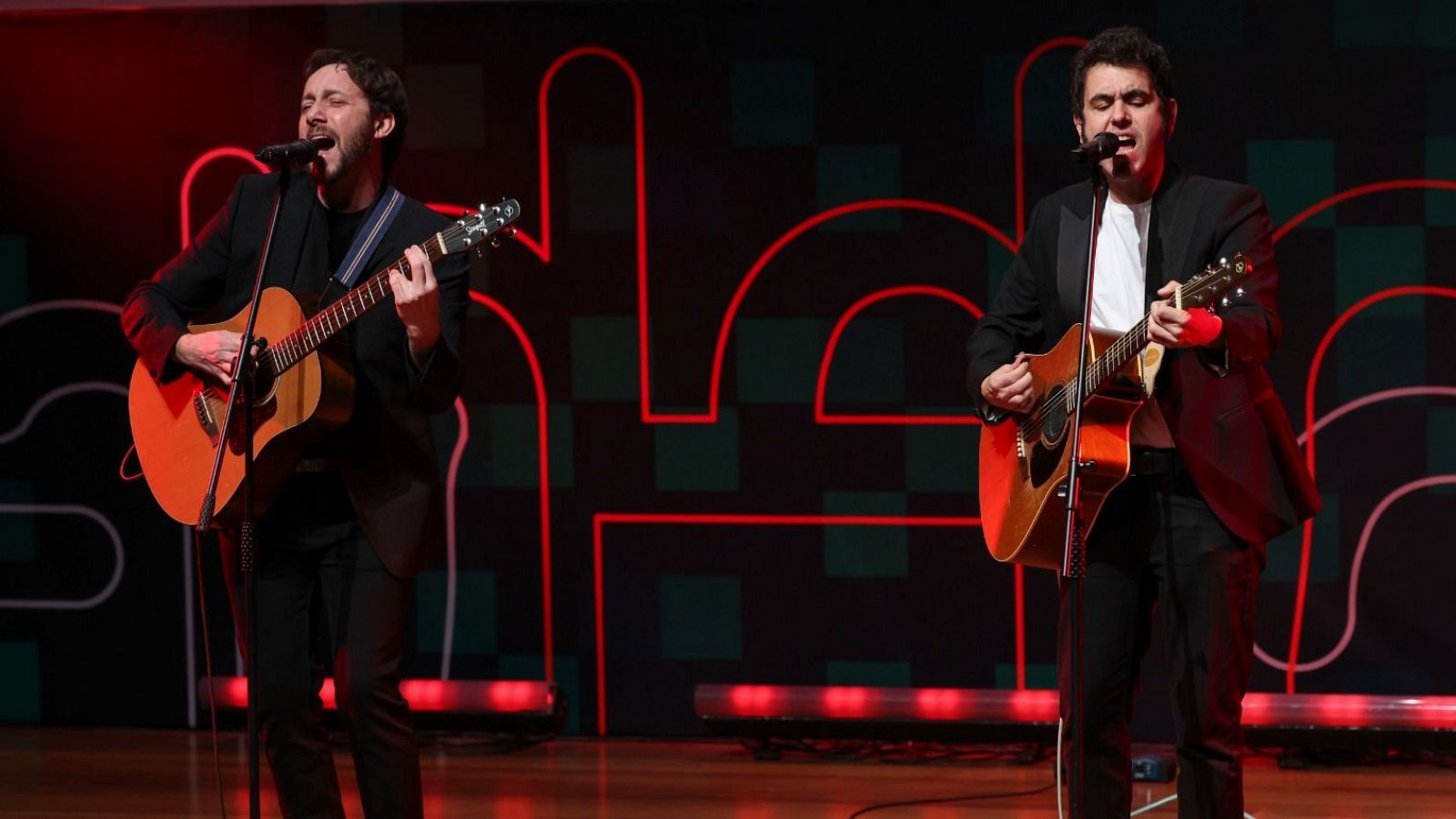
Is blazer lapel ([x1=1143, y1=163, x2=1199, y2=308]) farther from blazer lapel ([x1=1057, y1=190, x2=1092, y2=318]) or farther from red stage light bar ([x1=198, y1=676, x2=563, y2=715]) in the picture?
red stage light bar ([x1=198, y1=676, x2=563, y2=715])

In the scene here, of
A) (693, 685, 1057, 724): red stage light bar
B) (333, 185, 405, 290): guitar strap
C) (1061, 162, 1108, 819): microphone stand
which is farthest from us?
(693, 685, 1057, 724): red stage light bar

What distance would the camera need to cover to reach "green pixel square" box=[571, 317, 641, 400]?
5.25 m

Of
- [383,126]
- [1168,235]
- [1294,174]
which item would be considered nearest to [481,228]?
[383,126]

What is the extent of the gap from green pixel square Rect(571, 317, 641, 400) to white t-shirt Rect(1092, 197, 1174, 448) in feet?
7.20

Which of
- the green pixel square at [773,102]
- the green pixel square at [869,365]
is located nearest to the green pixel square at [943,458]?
the green pixel square at [869,365]

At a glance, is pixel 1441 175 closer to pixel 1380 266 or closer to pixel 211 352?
pixel 1380 266

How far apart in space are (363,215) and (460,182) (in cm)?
175

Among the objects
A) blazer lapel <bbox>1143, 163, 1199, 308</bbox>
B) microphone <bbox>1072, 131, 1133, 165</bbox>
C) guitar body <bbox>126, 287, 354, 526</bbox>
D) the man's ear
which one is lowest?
guitar body <bbox>126, 287, 354, 526</bbox>

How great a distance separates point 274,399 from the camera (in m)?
3.44

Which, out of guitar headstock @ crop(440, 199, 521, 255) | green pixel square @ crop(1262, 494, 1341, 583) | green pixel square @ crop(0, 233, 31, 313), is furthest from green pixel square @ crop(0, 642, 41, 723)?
green pixel square @ crop(1262, 494, 1341, 583)

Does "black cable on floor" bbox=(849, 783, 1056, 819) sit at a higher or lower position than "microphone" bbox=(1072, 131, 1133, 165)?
lower

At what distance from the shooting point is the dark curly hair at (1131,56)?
10.4ft

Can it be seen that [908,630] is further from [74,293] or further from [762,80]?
[74,293]

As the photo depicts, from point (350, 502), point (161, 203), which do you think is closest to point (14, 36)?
point (161, 203)
